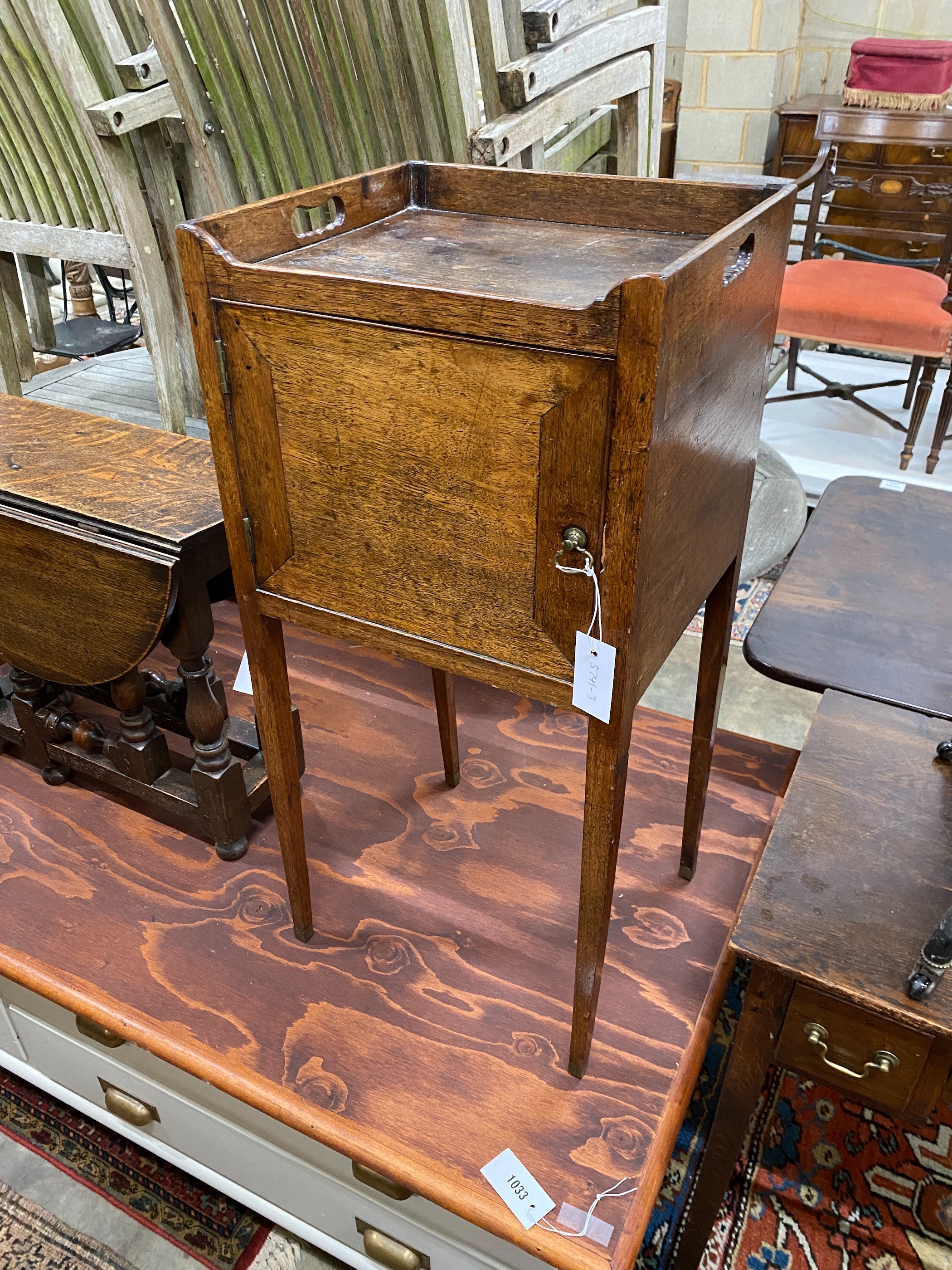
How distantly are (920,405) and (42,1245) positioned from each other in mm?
3152

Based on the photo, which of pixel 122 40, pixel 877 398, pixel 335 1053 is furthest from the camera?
pixel 877 398

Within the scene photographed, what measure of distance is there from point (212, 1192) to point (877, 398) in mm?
3530

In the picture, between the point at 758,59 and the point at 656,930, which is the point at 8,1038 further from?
the point at 758,59

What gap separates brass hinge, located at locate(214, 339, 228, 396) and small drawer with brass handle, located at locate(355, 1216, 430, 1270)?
103 cm

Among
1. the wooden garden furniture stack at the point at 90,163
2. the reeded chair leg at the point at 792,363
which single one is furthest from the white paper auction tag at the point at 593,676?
the reeded chair leg at the point at 792,363

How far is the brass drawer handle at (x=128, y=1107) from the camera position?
133 cm

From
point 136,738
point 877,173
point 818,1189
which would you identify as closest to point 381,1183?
point 818,1189

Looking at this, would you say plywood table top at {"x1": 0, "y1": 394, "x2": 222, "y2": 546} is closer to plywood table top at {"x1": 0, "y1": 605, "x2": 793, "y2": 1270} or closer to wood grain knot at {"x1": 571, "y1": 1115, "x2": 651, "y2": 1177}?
plywood table top at {"x1": 0, "y1": 605, "x2": 793, "y2": 1270}

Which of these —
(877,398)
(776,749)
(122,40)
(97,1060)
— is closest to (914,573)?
(776,749)

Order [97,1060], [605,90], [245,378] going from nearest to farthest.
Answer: [245,378]
[97,1060]
[605,90]

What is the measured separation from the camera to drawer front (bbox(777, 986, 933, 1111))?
928mm

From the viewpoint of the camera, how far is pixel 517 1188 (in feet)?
3.44

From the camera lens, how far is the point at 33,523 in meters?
1.28

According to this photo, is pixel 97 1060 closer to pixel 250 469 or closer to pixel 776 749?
pixel 250 469
